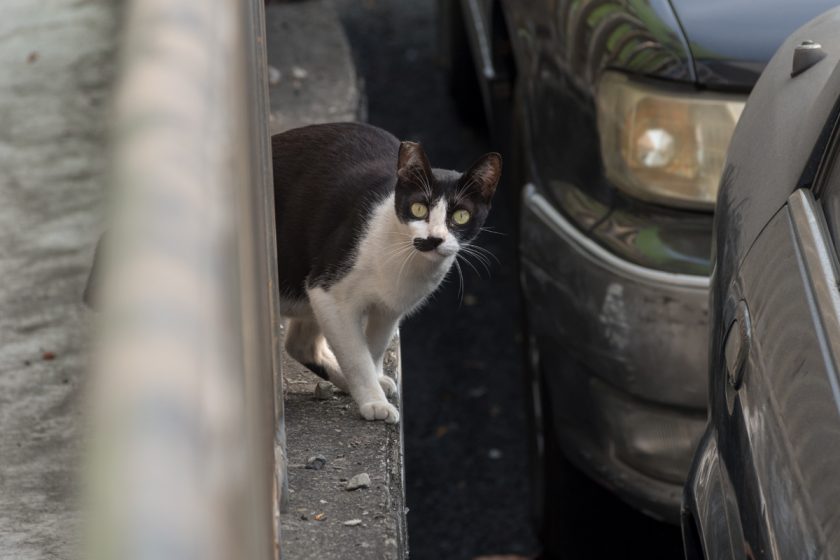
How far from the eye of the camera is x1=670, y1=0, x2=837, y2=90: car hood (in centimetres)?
277

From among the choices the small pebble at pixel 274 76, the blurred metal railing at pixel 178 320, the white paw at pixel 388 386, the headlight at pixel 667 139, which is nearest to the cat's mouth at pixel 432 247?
the white paw at pixel 388 386

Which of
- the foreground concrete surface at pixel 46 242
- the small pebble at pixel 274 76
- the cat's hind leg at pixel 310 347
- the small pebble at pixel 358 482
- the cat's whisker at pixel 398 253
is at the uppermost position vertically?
the cat's whisker at pixel 398 253

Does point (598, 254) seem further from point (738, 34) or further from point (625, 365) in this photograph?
point (738, 34)

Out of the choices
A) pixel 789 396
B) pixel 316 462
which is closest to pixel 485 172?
pixel 316 462

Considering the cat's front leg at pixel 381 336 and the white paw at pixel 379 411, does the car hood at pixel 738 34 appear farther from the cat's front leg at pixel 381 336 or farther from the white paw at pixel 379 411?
the white paw at pixel 379 411

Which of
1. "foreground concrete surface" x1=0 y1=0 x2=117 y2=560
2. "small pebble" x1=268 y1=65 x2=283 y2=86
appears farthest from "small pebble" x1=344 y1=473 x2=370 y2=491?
"small pebble" x1=268 y1=65 x2=283 y2=86

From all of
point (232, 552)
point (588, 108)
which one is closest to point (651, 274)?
point (588, 108)

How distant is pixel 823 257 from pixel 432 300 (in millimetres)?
3178

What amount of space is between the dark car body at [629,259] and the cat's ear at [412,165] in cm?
59

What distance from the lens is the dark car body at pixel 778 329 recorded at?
157 cm

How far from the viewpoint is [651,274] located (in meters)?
2.77

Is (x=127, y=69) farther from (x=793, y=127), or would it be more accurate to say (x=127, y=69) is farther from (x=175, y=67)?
(x=793, y=127)

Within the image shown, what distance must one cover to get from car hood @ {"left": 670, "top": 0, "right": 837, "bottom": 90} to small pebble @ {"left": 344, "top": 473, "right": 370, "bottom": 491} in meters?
1.20

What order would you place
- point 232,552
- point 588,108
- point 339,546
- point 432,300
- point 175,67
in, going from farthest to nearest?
point 432,300 < point 588,108 < point 339,546 < point 175,67 < point 232,552
